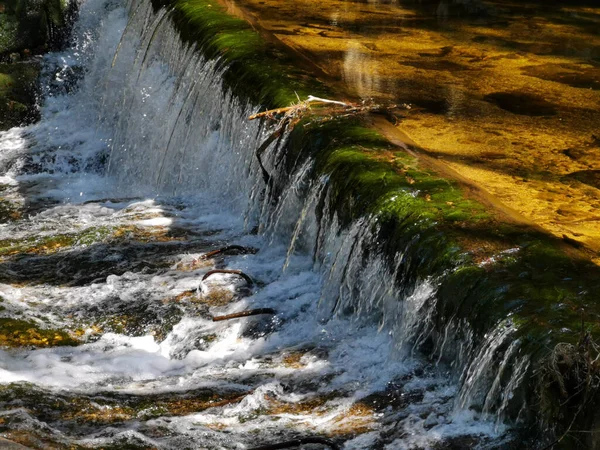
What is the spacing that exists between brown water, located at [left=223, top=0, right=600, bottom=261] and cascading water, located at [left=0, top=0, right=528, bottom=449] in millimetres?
1047

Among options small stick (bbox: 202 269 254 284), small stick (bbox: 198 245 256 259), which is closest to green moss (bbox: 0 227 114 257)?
small stick (bbox: 198 245 256 259)

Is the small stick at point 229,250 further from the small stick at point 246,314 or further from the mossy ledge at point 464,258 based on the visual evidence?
the small stick at point 246,314

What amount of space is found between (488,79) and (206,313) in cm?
379

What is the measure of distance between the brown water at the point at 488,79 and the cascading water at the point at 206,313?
105cm

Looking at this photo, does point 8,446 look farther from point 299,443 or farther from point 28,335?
point 28,335

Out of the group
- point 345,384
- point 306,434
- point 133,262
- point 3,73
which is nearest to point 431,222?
point 345,384

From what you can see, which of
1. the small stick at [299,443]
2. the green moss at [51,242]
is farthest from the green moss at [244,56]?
the small stick at [299,443]

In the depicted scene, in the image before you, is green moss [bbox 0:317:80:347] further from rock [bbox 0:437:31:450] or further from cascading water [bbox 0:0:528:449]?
rock [bbox 0:437:31:450]

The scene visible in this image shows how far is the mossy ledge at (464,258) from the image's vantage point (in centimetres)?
398

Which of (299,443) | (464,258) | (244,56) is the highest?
(244,56)

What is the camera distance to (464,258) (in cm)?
477

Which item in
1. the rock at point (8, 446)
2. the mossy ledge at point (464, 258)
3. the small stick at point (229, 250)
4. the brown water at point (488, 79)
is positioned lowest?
the small stick at point (229, 250)

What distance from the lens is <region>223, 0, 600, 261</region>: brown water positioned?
241 inches

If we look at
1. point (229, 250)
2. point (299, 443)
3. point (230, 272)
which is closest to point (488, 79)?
point (229, 250)
